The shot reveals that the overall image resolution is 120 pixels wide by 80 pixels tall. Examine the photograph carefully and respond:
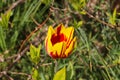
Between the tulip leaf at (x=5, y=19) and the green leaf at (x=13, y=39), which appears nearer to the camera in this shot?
the tulip leaf at (x=5, y=19)

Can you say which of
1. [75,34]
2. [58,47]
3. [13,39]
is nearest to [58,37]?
[58,47]

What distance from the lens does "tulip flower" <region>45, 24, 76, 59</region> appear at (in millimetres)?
779

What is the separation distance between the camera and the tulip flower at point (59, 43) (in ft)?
2.56

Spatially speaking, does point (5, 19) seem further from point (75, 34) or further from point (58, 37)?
point (75, 34)

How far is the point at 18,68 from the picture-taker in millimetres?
1422

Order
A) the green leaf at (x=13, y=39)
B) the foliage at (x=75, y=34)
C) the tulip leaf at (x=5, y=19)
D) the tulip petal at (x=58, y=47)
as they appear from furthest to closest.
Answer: the green leaf at (x=13, y=39) < the foliage at (x=75, y=34) < the tulip leaf at (x=5, y=19) < the tulip petal at (x=58, y=47)

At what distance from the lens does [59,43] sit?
77 centimetres

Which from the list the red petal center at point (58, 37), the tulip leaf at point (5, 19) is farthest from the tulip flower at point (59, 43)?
the tulip leaf at point (5, 19)

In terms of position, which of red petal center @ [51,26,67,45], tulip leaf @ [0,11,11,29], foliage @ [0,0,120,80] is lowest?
foliage @ [0,0,120,80]

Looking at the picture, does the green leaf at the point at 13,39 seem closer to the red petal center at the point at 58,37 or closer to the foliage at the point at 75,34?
the foliage at the point at 75,34

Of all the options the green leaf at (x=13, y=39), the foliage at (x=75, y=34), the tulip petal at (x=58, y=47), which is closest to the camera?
the tulip petal at (x=58, y=47)

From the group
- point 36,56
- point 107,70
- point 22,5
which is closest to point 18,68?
point 22,5

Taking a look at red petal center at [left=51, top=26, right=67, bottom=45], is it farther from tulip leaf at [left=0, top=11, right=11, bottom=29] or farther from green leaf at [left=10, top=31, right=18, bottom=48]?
green leaf at [left=10, top=31, right=18, bottom=48]

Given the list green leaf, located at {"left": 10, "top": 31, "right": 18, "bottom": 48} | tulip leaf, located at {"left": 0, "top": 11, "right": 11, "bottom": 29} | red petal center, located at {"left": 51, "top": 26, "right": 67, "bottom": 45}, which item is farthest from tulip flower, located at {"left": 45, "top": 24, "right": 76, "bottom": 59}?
green leaf, located at {"left": 10, "top": 31, "right": 18, "bottom": 48}
